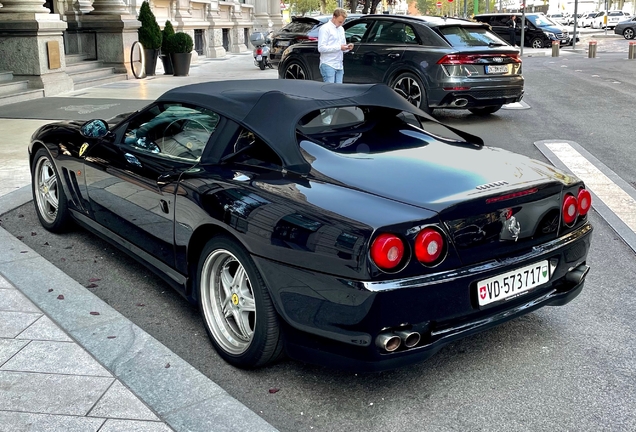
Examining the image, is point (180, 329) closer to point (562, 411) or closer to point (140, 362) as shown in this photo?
point (140, 362)

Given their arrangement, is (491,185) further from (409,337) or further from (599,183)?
(599,183)

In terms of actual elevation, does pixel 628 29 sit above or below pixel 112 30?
below

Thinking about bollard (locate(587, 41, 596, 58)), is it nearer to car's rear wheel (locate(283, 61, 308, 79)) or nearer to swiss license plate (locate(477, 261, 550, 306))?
car's rear wheel (locate(283, 61, 308, 79))

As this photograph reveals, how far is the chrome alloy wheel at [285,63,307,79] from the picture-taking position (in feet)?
48.1

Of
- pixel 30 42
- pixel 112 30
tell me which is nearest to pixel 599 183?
pixel 30 42

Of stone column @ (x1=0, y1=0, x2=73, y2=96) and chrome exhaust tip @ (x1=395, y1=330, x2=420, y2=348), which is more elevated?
stone column @ (x1=0, y1=0, x2=73, y2=96)

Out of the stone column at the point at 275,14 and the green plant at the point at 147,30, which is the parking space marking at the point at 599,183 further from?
the stone column at the point at 275,14

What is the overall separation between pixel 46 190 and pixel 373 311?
388cm

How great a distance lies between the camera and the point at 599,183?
7.96 m

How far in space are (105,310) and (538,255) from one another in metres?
2.46

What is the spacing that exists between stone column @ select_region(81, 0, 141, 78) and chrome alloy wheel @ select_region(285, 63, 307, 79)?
6499 millimetres

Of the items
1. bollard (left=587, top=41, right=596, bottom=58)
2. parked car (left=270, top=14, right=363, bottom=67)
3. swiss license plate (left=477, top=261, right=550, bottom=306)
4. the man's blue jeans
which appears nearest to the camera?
swiss license plate (left=477, top=261, right=550, bottom=306)

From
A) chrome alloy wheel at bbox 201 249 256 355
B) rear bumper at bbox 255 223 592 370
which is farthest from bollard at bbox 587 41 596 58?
chrome alloy wheel at bbox 201 249 256 355

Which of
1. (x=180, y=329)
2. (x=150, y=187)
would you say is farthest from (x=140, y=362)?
(x=150, y=187)
